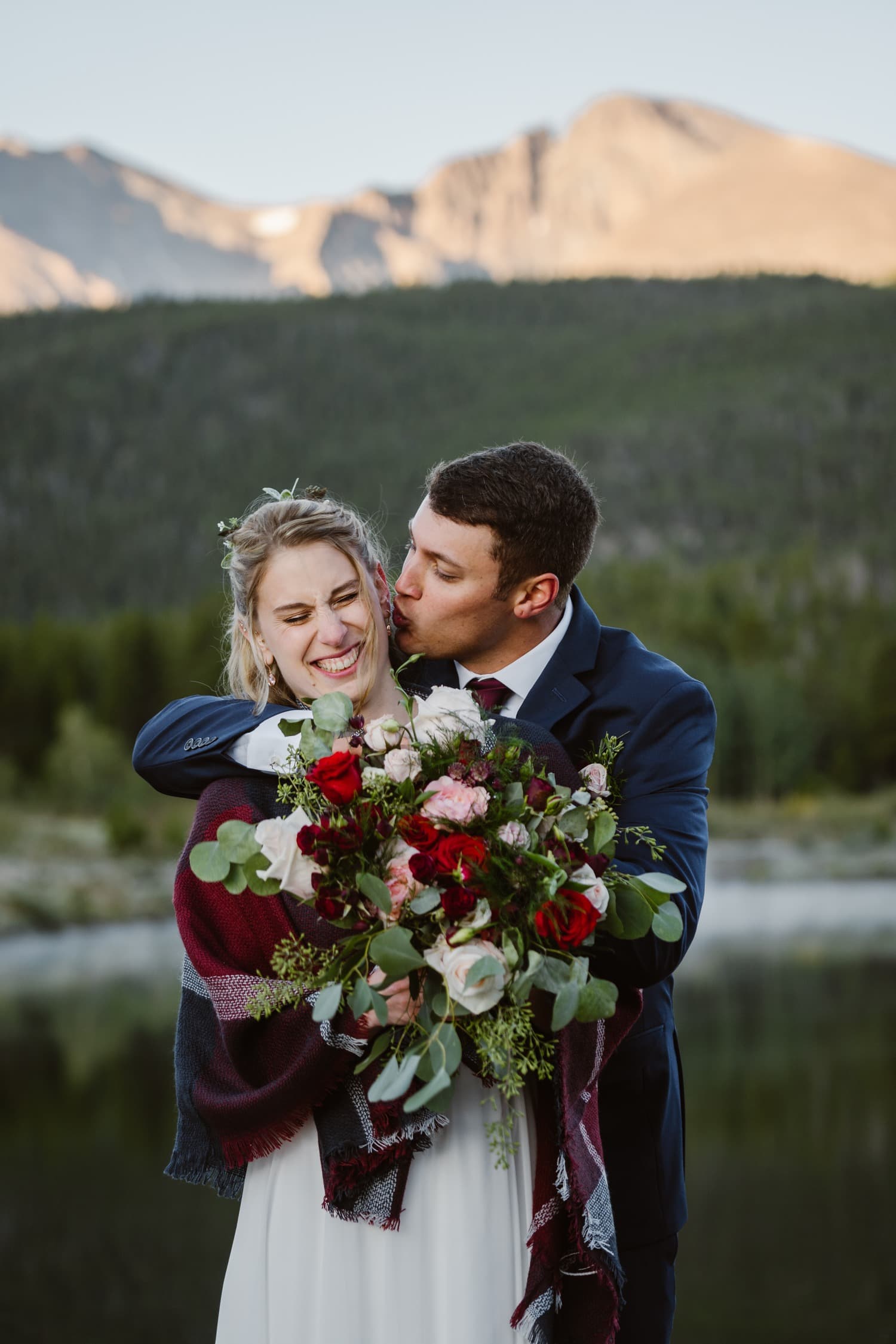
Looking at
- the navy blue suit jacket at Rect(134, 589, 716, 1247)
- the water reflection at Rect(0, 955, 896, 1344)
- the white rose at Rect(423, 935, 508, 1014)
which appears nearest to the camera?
the white rose at Rect(423, 935, 508, 1014)

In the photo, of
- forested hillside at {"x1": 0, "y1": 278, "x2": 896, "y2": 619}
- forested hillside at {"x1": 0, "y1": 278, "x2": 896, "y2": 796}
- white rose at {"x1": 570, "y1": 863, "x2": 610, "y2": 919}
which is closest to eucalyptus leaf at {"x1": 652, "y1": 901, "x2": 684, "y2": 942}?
white rose at {"x1": 570, "y1": 863, "x2": 610, "y2": 919}

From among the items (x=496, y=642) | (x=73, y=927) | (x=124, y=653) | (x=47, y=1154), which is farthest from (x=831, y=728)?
(x=496, y=642)

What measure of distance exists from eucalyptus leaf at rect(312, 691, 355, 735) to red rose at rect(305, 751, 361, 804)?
0.30ft

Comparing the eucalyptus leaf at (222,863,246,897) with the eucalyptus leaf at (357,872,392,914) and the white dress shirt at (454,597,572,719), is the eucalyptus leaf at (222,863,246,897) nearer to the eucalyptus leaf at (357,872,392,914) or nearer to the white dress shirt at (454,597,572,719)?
the eucalyptus leaf at (357,872,392,914)

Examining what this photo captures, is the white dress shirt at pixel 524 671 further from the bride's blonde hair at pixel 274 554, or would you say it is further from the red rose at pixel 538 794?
the red rose at pixel 538 794

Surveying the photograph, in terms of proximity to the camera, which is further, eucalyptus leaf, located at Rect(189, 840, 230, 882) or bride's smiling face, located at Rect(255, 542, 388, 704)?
bride's smiling face, located at Rect(255, 542, 388, 704)

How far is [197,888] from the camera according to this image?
2.11m

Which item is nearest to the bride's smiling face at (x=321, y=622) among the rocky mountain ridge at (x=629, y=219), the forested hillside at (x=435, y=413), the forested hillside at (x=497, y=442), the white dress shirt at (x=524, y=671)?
the white dress shirt at (x=524, y=671)

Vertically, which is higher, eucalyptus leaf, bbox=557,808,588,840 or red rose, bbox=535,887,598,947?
eucalyptus leaf, bbox=557,808,588,840

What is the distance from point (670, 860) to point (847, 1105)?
9.38 meters

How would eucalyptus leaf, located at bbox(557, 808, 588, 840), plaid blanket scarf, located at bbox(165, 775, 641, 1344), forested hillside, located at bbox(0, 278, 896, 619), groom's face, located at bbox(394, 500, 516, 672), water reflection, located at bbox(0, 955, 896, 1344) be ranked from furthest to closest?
forested hillside, located at bbox(0, 278, 896, 619)
water reflection, located at bbox(0, 955, 896, 1344)
groom's face, located at bbox(394, 500, 516, 672)
plaid blanket scarf, located at bbox(165, 775, 641, 1344)
eucalyptus leaf, located at bbox(557, 808, 588, 840)

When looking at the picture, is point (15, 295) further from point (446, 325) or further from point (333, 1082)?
point (333, 1082)

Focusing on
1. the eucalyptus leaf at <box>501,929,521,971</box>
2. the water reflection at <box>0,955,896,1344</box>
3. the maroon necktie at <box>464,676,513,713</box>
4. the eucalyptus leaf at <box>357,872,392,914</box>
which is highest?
the maroon necktie at <box>464,676,513,713</box>

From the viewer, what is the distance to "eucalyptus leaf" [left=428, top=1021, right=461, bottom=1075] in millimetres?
1836
